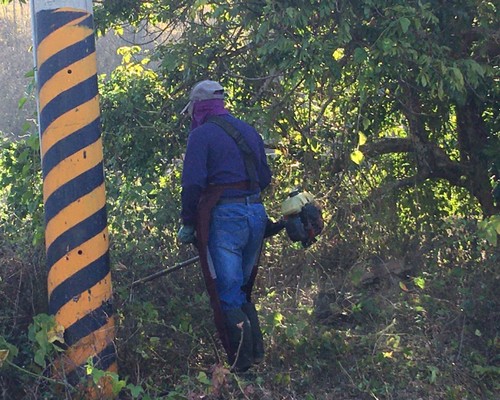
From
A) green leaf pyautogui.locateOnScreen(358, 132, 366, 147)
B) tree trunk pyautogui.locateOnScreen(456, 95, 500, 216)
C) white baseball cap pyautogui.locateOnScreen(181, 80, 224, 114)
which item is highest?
white baseball cap pyautogui.locateOnScreen(181, 80, 224, 114)

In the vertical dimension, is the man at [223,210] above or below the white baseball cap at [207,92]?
below

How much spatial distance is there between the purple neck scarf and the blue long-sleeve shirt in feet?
0.24

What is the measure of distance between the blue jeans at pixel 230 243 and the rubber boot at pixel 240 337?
3.0 inches

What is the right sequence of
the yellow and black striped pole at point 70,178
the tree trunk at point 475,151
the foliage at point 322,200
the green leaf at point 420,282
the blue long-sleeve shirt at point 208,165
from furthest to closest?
the tree trunk at point 475,151, the green leaf at point 420,282, the foliage at point 322,200, the blue long-sleeve shirt at point 208,165, the yellow and black striped pole at point 70,178

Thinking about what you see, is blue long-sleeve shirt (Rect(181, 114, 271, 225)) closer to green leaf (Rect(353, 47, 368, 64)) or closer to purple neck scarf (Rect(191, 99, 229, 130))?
purple neck scarf (Rect(191, 99, 229, 130))

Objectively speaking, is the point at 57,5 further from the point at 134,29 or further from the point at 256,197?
the point at 134,29

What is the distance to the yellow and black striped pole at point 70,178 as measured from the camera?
4.81 metres

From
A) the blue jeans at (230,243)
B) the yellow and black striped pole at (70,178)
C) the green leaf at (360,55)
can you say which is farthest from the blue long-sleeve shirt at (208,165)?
the green leaf at (360,55)

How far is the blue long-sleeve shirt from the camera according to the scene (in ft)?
16.6

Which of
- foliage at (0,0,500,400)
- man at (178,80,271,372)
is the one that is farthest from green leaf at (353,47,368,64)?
man at (178,80,271,372)

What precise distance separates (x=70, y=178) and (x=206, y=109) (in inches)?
40.1

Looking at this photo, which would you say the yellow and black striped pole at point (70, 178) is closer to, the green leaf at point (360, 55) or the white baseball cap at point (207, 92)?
the white baseball cap at point (207, 92)

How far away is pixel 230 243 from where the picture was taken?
204 inches

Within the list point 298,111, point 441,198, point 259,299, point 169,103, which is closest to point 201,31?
point 169,103
